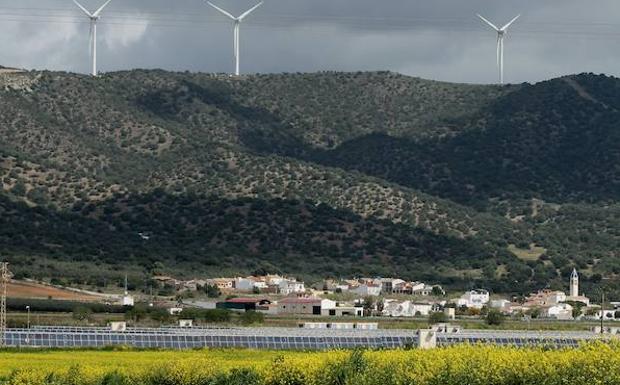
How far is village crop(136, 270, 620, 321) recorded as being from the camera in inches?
6590

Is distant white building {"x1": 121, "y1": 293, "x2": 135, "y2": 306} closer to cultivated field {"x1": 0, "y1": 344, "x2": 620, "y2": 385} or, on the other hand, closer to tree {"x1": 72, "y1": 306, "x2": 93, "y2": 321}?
tree {"x1": 72, "y1": 306, "x2": 93, "y2": 321}

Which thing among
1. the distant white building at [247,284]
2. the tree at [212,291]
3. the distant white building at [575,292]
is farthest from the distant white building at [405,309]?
the tree at [212,291]

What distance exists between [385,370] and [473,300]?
11583cm

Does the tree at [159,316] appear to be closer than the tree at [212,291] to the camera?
Yes

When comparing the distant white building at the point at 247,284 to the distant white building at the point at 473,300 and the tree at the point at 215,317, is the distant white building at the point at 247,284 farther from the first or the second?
the tree at the point at 215,317

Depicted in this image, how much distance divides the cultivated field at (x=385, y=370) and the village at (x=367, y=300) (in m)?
88.3

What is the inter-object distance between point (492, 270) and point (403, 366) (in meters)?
136

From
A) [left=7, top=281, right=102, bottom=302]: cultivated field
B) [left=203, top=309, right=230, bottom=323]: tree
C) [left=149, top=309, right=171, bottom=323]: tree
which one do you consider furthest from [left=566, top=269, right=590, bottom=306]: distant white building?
[left=7, top=281, right=102, bottom=302]: cultivated field

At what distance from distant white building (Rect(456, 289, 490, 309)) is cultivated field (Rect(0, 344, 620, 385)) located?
98.2 meters

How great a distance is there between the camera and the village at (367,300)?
167375 mm

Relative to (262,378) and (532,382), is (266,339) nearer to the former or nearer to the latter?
(262,378)

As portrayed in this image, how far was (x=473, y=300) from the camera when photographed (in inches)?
6914

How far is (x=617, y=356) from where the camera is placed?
175 feet

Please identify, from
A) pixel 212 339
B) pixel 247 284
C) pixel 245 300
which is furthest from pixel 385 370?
pixel 247 284
